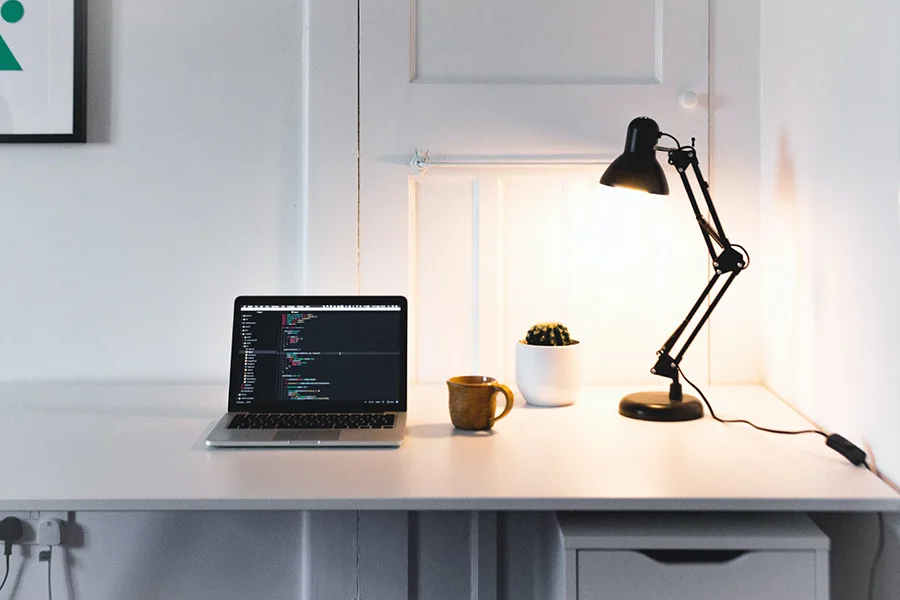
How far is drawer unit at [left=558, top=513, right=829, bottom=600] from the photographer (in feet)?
3.74

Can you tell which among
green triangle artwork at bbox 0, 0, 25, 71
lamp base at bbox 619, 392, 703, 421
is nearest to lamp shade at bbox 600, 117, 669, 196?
lamp base at bbox 619, 392, 703, 421

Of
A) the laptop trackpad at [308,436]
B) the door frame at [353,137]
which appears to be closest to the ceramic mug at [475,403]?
the laptop trackpad at [308,436]

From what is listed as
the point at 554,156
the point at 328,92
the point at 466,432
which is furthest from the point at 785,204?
the point at 328,92

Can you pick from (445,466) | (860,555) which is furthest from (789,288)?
(445,466)

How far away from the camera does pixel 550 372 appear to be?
5.26ft

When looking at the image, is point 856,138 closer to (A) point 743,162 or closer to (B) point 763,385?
(A) point 743,162

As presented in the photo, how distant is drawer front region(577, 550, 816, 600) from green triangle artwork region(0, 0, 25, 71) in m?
1.50

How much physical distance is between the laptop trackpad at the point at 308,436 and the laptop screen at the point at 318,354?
5.1 inches

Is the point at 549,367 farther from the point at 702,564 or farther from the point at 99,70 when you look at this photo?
the point at 99,70

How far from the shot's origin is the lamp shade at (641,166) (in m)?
1.48

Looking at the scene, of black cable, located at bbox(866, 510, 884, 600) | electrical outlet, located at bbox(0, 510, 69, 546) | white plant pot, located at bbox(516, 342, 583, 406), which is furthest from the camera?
electrical outlet, located at bbox(0, 510, 69, 546)

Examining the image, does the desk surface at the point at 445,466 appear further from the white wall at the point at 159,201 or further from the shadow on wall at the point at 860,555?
the white wall at the point at 159,201

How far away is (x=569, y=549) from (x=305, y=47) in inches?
45.8

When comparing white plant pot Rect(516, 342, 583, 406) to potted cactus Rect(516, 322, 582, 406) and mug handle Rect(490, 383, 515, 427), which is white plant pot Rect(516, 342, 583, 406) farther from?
mug handle Rect(490, 383, 515, 427)
